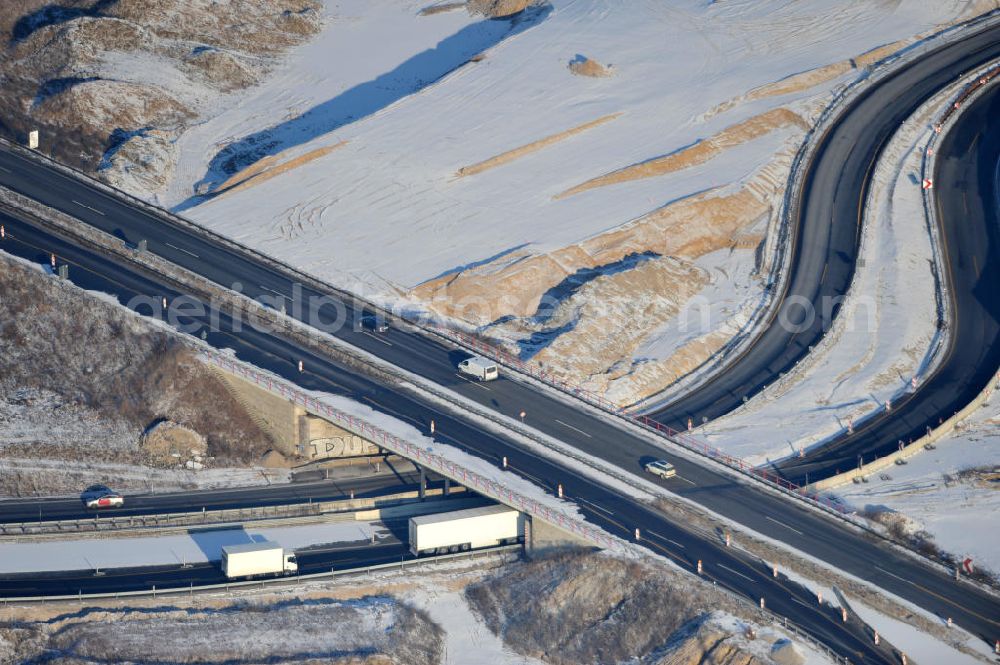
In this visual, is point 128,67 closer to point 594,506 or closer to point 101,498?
point 101,498

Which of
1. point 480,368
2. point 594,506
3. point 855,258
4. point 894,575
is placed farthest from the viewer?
point 855,258

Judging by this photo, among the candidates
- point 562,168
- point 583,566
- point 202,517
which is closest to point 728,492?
point 583,566

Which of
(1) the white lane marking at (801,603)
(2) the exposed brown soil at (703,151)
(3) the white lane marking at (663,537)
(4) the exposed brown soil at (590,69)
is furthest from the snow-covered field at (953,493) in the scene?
(4) the exposed brown soil at (590,69)

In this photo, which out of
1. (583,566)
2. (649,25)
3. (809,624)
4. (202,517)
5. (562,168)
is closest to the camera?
(809,624)

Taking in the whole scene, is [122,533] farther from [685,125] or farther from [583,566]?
[685,125]

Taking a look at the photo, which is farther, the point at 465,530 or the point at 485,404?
the point at 485,404

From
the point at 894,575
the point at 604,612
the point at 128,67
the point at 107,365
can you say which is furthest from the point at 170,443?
the point at 128,67

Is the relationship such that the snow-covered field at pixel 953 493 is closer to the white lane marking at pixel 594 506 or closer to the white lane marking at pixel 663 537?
the white lane marking at pixel 663 537
